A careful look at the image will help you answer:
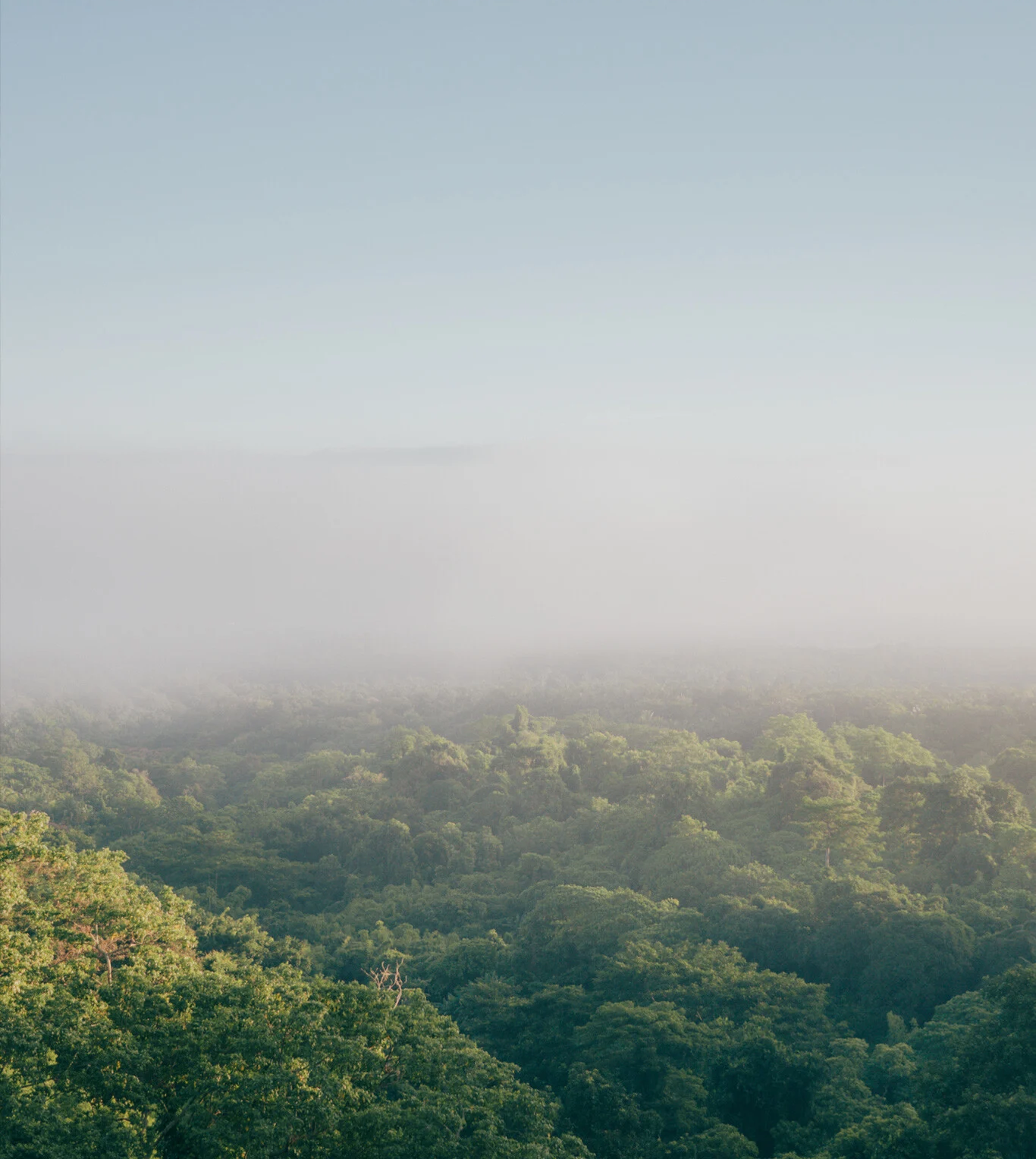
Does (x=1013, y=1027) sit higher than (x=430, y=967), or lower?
higher

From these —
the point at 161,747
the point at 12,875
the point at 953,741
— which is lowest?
the point at 161,747

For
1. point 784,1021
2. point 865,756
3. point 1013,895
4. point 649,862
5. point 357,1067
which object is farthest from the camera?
point 865,756

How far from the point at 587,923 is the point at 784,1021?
12.1 m

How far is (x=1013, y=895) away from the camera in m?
43.0

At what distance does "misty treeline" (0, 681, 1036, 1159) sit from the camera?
73.2 feet

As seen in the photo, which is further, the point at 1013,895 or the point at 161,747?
the point at 161,747

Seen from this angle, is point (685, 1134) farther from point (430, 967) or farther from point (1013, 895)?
point (1013, 895)

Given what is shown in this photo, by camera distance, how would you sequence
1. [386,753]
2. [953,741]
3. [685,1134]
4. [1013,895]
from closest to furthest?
[685,1134] → [1013,895] → [953,741] → [386,753]

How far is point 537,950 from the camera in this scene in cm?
4453

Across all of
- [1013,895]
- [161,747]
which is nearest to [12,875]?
[1013,895]

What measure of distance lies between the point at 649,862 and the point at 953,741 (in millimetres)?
49780

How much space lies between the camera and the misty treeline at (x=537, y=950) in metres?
22.3

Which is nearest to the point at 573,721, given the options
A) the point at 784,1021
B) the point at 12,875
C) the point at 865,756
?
the point at 865,756

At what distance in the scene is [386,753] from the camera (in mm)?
95500
